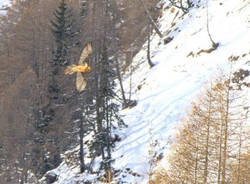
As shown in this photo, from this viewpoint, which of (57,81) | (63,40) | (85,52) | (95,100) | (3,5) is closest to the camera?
(85,52)

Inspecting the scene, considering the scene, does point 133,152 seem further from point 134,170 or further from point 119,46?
point 119,46

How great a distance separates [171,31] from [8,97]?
57.0 feet

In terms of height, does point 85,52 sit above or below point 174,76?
above

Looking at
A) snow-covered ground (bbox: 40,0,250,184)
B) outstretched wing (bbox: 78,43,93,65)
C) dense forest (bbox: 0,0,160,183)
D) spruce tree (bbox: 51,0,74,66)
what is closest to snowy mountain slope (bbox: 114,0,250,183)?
snow-covered ground (bbox: 40,0,250,184)

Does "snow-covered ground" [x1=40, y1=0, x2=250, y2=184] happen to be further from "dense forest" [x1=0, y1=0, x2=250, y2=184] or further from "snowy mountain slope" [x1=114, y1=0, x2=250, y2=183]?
"dense forest" [x1=0, y1=0, x2=250, y2=184]

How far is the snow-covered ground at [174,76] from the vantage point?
25672mm

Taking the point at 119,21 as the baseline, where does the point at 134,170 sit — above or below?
below

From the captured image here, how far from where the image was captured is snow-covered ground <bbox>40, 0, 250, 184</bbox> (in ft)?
84.2

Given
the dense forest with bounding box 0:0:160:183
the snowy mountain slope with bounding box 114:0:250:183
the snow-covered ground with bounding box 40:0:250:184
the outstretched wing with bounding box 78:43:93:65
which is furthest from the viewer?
the dense forest with bounding box 0:0:160:183

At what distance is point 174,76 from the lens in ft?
101

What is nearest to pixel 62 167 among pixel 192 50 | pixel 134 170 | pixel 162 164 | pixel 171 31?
pixel 134 170

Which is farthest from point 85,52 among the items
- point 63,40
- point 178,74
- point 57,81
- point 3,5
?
point 3,5

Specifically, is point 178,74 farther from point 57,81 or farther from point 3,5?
point 3,5

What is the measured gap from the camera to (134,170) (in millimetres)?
24562
